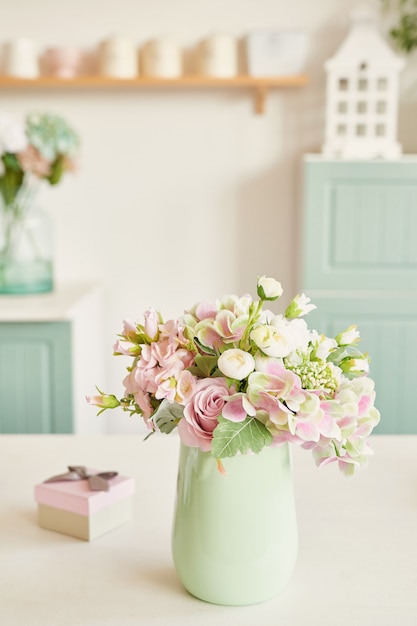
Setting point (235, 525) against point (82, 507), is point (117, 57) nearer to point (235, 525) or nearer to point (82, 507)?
point (82, 507)

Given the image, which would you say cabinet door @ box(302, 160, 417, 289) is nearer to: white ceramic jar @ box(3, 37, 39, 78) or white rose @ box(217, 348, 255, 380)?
white ceramic jar @ box(3, 37, 39, 78)

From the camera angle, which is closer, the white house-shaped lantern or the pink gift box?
the pink gift box

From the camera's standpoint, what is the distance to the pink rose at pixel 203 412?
3.11 ft

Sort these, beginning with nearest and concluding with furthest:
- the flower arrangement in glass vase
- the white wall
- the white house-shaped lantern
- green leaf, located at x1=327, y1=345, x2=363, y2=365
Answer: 1. green leaf, located at x1=327, y1=345, x2=363, y2=365
2. the flower arrangement in glass vase
3. the white house-shaped lantern
4. the white wall

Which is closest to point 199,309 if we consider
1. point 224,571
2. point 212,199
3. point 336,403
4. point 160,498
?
point 336,403

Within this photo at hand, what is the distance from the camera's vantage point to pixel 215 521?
100 centimetres

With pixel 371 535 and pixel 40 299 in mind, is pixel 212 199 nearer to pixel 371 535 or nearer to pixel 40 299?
pixel 40 299

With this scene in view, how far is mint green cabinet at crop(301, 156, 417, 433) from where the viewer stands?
2.82m

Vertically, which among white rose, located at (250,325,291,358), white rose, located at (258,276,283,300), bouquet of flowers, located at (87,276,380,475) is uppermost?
white rose, located at (258,276,283,300)

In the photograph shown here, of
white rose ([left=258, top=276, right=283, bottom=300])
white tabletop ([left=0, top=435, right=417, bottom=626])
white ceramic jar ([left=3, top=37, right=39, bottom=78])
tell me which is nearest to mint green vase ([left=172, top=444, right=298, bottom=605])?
white tabletop ([left=0, top=435, right=417, bottom=626])

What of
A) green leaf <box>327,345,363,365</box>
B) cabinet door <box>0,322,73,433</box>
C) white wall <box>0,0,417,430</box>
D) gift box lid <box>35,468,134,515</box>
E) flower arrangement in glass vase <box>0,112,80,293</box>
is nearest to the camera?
green leaf <box>327,345,363,365</box>

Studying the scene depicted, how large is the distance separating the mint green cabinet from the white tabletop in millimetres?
1327

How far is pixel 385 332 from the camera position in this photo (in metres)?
2.87

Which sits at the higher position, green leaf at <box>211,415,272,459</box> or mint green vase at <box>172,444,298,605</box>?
green leaf at <box>211,415,272,459</box>
